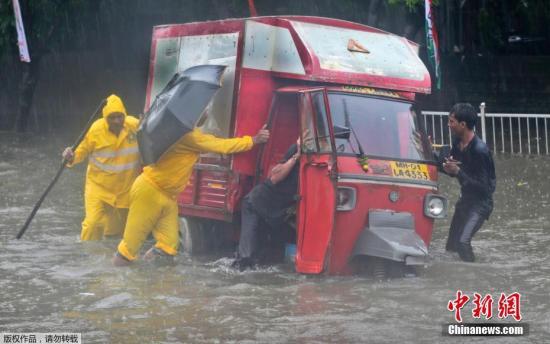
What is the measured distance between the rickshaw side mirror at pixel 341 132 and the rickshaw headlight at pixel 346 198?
51 centimetres

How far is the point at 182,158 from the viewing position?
37.6ft

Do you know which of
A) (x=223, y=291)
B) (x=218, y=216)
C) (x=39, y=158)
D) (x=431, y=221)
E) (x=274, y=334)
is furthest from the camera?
(x=39, y=158)

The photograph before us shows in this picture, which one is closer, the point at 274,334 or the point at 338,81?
the point at 274,334

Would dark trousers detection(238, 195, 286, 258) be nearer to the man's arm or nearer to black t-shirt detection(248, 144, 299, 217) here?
black t-shirt detection(248, 144, 299, 217)

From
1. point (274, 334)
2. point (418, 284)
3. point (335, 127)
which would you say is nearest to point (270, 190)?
point (335, 127)

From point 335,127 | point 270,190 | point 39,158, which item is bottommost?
point 39,158

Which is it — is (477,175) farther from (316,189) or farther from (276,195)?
(276,195)

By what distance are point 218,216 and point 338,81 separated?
2029 millimetres

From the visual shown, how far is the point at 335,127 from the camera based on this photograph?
1073cm

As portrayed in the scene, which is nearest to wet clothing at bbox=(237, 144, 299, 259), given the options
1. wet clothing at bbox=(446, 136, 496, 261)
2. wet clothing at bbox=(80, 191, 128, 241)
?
wet clothing at bbox=(446, 136, 496, 261)

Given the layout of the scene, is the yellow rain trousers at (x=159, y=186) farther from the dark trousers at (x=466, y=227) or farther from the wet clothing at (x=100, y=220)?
the dark trousers at (x=466, y=227)

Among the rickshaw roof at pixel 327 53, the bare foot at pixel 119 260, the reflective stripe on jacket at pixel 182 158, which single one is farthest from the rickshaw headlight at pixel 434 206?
the bare foot at pixel 119 260

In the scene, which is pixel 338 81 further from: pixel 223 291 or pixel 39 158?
pixel 39 158

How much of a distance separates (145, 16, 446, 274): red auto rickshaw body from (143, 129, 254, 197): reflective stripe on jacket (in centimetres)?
39
